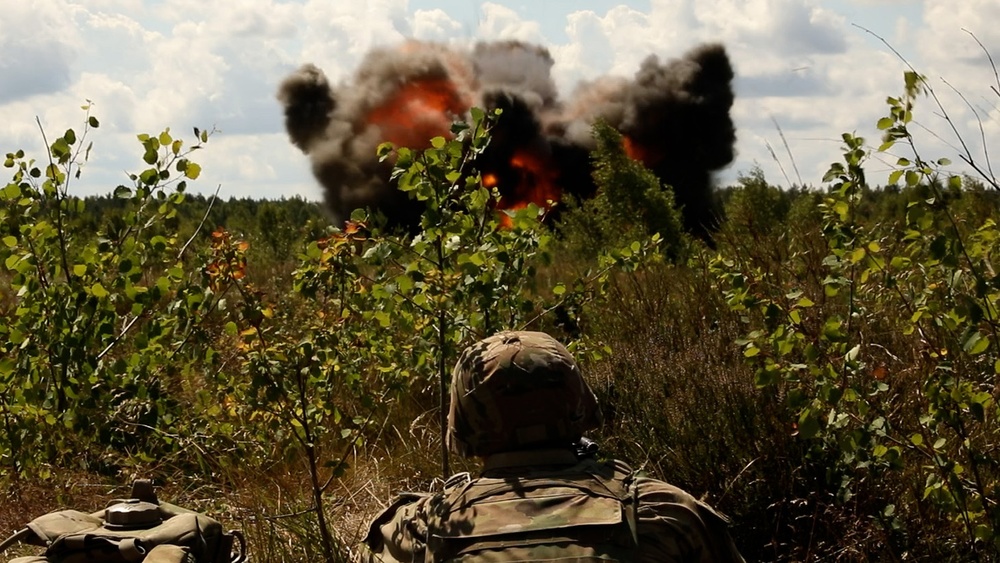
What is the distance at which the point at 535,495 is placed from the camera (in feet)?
11.6

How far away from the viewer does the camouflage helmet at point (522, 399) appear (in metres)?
3.78

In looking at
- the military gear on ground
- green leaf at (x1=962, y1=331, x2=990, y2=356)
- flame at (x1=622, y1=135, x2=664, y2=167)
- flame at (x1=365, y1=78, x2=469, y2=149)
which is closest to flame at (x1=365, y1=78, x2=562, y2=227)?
flame at (x1=365, y1=78, x2=469, y2=149)

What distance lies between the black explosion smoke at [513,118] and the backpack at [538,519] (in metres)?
25.1

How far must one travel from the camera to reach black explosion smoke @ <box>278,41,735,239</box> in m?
30.2

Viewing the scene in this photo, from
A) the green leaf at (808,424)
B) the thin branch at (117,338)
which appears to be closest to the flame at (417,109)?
the thin branch at (117,338)

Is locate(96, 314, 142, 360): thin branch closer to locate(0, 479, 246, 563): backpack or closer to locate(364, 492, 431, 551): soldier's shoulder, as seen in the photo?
locate(0, 479, 246, 563): backpack

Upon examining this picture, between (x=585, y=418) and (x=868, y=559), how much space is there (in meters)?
1.82

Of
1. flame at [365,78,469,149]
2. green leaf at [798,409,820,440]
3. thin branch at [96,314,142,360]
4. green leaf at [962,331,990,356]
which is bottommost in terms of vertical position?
green leaf at [798,409,820,440]

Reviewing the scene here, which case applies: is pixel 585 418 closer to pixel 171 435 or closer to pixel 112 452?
pixel 171 435

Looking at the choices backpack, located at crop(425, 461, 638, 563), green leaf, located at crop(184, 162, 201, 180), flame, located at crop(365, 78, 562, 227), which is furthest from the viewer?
flame, located at crop(365, 78, 562, 227)

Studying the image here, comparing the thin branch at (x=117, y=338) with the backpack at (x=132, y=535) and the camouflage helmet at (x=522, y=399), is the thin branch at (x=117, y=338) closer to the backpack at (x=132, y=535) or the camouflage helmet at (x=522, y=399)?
the backpack at (x=132, y=535)

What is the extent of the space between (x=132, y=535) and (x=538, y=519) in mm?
1280

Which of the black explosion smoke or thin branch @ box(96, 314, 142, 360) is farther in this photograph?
the black explosion smoke

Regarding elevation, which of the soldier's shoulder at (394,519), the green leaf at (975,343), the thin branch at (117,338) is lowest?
the soldier's shoulder at (394,519)
